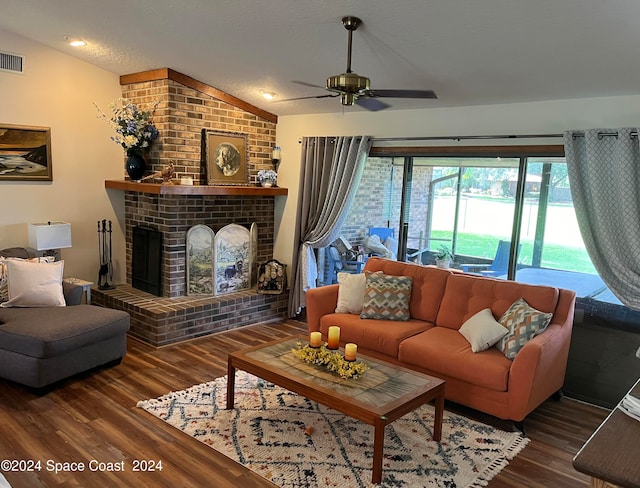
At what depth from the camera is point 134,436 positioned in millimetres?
3234

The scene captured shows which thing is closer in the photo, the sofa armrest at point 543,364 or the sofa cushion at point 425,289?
the sofa armrest at point 543,364

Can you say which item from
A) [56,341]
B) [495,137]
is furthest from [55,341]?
[495,137]

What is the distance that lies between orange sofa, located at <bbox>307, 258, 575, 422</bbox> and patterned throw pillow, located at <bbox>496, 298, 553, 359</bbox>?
0.06 m

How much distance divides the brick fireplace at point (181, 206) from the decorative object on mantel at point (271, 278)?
0.09 meters

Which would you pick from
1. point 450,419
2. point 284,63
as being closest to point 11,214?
point 284,63

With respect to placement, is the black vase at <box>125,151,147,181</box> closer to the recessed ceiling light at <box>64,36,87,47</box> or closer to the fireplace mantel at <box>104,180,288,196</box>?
the fireplace mantel at <box>104,180,288,196</box>

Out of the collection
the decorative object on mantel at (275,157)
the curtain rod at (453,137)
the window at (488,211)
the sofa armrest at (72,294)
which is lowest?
the sofa armrest at (72,294)

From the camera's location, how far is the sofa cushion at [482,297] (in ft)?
12.8

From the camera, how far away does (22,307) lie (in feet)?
13.9

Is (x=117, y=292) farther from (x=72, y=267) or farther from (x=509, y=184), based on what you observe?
(x=509, y=184)

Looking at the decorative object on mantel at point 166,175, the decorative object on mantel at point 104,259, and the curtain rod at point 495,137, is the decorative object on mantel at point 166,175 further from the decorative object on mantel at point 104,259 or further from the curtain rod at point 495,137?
the curtain rod at point 495,137

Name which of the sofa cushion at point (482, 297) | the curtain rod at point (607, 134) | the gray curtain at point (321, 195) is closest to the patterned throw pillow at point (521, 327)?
the sofa cushion at point (482, 297)

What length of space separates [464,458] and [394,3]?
2.80 meters

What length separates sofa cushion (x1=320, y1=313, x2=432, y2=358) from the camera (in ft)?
13.3
